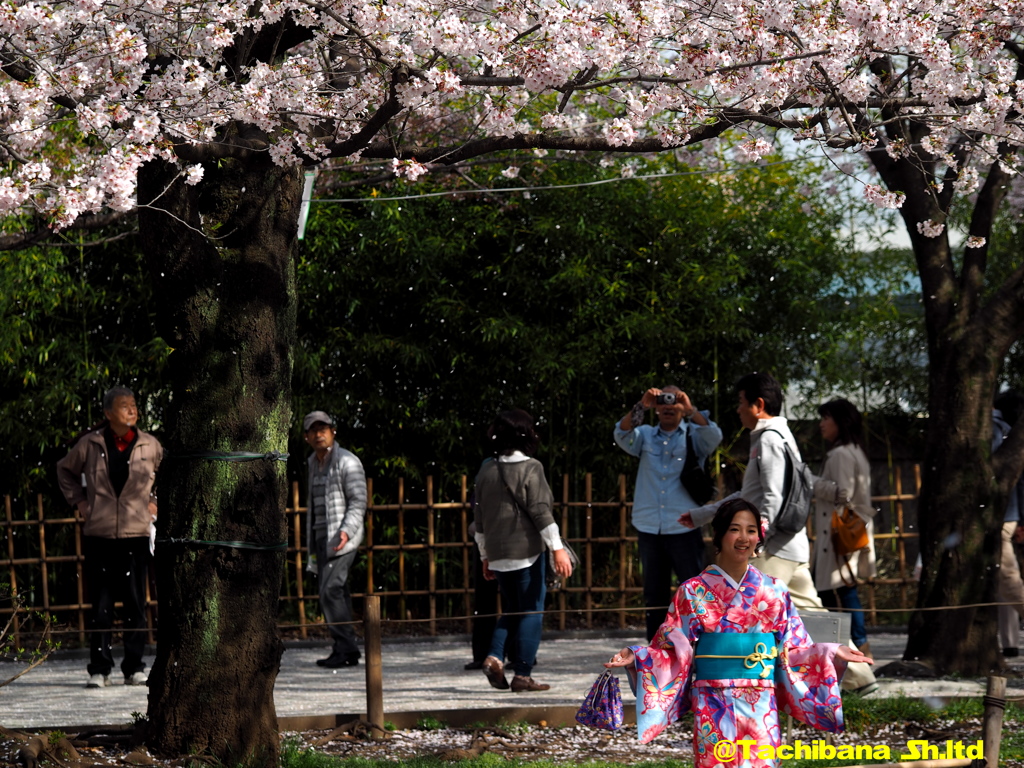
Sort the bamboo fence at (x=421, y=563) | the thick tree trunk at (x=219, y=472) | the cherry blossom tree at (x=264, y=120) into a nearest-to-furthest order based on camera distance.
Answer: the cherry blossom tree at (x=264, y=120), the thick tree trunk at (x=219, y=472), the bamboo fence at (x=421, y=563)

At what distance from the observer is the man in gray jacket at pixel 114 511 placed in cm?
654

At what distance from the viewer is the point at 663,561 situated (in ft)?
20.7

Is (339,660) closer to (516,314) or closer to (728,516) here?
(516,314)

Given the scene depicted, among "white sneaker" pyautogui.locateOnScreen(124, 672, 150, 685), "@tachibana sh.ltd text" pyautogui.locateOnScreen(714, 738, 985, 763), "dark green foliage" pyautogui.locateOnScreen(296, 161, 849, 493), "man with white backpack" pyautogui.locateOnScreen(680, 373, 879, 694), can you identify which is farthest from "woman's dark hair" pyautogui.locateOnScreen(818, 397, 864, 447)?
"white sneaker" pyautogui.locateOnScreen(124, 672, 150, 685)

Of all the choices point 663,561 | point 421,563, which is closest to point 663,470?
point 663,561

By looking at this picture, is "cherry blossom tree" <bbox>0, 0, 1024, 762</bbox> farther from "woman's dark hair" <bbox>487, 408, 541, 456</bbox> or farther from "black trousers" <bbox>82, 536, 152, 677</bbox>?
"black trousers" <bbox>82, 536, 152, 677</bbox>

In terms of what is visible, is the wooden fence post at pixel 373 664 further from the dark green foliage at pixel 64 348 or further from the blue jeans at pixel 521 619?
the dark green foliage at pixel 64 348

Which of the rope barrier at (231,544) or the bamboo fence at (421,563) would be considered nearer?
the rope barrier at (231,544)

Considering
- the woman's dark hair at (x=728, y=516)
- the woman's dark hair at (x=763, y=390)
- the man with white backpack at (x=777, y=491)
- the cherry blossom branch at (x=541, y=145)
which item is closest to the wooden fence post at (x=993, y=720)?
the woman's dark hair at (x=728, y=516)

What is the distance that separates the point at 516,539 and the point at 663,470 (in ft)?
2.58

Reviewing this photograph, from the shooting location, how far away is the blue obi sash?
3.78 metres

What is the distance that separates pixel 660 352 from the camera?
895 cm

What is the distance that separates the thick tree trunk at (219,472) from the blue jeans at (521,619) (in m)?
1.50

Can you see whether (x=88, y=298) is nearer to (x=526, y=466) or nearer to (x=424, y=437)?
(x=424, y=437)
